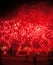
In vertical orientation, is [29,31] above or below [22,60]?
above

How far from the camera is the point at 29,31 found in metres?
7.54

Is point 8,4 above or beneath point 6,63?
above

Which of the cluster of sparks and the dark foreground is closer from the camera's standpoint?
the dark foreground

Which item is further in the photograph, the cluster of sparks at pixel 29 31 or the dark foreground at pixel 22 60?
the cluster of sparks at pixel 29 31

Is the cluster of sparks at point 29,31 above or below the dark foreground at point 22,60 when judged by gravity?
above

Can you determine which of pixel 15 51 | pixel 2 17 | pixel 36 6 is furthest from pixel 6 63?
pixel 36 6

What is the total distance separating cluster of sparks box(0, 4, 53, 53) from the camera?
734 centimetres

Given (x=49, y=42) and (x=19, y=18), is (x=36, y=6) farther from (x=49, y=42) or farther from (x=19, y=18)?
(x=49, y=42)

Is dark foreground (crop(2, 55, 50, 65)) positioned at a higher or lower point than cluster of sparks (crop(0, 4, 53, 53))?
lower

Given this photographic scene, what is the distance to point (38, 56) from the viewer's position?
6711 mm

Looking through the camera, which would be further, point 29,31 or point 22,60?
point 29,31

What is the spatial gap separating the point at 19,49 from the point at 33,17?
3.91 ft

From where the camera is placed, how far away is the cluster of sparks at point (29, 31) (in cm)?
734

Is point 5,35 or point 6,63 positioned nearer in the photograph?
point 6,63
